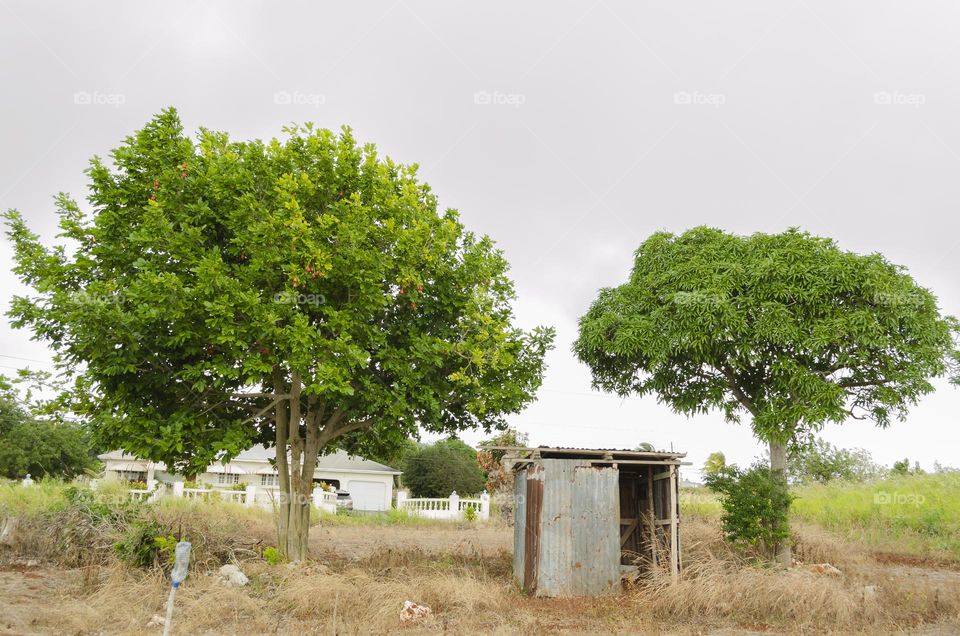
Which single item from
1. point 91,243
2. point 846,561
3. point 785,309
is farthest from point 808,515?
point 91,243

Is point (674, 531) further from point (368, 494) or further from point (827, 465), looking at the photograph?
point (827, 465)

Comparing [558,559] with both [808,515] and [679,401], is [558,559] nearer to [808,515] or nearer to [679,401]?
[679,401]

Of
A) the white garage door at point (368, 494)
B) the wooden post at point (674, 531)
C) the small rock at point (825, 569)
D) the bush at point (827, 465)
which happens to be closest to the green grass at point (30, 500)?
the wooden post at point (674, 531)

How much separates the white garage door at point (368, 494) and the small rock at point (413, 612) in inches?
1195

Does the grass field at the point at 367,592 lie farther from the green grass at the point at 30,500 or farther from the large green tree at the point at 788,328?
the large green tree at the point at 788,328

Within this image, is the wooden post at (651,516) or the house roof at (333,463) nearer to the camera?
the wooden post at (651,516)

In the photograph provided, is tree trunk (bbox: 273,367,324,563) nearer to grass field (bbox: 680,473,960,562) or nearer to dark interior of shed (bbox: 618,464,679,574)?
dark interior of shed (bbox: 618,464,679,574)

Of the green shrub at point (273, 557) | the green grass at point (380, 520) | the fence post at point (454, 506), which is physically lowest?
the green grass at point (380, 520)

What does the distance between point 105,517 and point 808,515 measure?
2195 cm

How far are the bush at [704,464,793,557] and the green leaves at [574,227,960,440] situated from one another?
1.32 meters

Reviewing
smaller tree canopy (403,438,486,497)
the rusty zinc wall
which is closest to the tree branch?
the rusty zinc wall

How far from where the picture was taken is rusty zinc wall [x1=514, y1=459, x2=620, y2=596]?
472 inches

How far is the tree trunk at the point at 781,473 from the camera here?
14.1 meters

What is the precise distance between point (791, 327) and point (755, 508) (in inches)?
155
